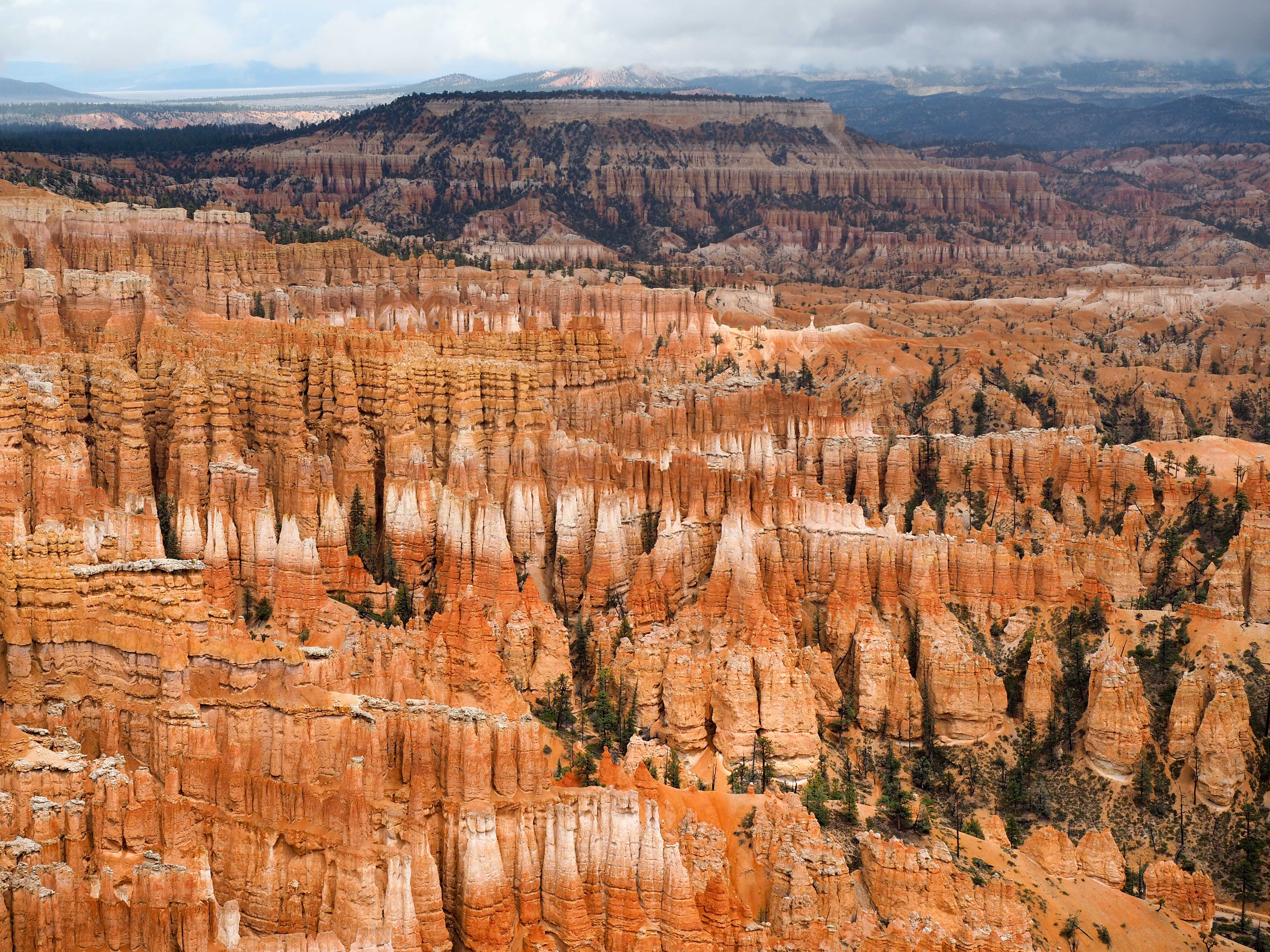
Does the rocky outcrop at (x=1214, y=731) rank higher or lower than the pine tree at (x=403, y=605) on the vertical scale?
lower

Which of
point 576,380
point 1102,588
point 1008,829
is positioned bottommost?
point 1008,829

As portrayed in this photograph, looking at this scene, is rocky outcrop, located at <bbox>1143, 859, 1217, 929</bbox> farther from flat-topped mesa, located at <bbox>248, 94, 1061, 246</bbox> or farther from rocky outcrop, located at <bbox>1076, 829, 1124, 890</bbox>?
flat-topped mesa, located at <bbox>248, 94, 1061, 246</bbox>

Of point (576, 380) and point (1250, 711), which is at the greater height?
point (576, 380)

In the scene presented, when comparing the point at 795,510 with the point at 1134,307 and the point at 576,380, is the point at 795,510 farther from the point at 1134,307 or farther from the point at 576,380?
the point at 1134,307

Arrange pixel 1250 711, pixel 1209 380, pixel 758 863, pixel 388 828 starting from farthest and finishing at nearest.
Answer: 1. pixel 1209 380
2. pixel 1250 711
3. pixel 758 863
4. pixel 388 828

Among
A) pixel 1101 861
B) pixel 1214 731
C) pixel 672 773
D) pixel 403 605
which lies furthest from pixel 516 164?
pixel 1101 861

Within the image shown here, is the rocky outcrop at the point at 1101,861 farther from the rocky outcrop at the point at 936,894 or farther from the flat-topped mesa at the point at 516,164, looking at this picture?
the flat-topped mesa at the point at 516,164

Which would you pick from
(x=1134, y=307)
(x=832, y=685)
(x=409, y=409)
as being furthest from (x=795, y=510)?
(x=1134, y=307)

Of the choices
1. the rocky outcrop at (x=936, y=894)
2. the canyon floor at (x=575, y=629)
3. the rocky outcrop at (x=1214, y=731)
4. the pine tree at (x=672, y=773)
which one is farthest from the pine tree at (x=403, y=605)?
the rocky outcrop at (x=1214, y=731)

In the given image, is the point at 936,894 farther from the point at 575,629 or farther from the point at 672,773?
the point at 575,629
